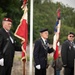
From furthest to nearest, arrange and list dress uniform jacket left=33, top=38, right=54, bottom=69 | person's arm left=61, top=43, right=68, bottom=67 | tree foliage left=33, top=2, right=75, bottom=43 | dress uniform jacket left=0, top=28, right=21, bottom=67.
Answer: tree foliage left=33, top=2, right=75, bottom=43 < person's arm left=61, top=43, right=68, bottom=67 < dress uniform jacket left=33, top=38, right=54, bottom=69 < dress uniform jacket left=0, top=28, right=21, bottom=67

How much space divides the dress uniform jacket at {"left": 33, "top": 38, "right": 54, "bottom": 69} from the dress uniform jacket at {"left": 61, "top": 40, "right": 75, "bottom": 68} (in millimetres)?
859

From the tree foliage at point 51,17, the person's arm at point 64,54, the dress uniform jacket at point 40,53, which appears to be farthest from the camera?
the tree foliage at point 51,17

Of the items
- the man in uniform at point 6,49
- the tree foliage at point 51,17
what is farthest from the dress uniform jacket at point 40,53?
the tree foliage at point 51,17

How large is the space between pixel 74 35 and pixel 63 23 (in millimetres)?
17388

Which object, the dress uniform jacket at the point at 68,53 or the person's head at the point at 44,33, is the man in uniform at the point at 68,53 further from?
the person's head at the point at 44,33

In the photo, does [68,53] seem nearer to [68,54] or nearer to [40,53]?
[68,54]

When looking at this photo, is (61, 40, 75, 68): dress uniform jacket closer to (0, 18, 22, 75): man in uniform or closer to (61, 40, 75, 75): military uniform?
(61, 40, 75, 75): military uniform

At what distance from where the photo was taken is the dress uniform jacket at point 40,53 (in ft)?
22.5

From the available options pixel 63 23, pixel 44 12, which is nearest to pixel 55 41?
pixel 44 12

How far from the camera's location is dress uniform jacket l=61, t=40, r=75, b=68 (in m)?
7.75

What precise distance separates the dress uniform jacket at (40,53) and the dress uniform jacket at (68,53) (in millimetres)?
859

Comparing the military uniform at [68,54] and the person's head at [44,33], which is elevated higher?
the person's head at [44,33]

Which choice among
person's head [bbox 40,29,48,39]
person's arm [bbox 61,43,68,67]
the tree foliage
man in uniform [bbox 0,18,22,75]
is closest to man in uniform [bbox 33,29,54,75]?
person's head [bbox 40,29,48,39]

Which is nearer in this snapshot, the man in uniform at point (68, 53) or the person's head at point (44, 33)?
the person's head at point (44, 33)
